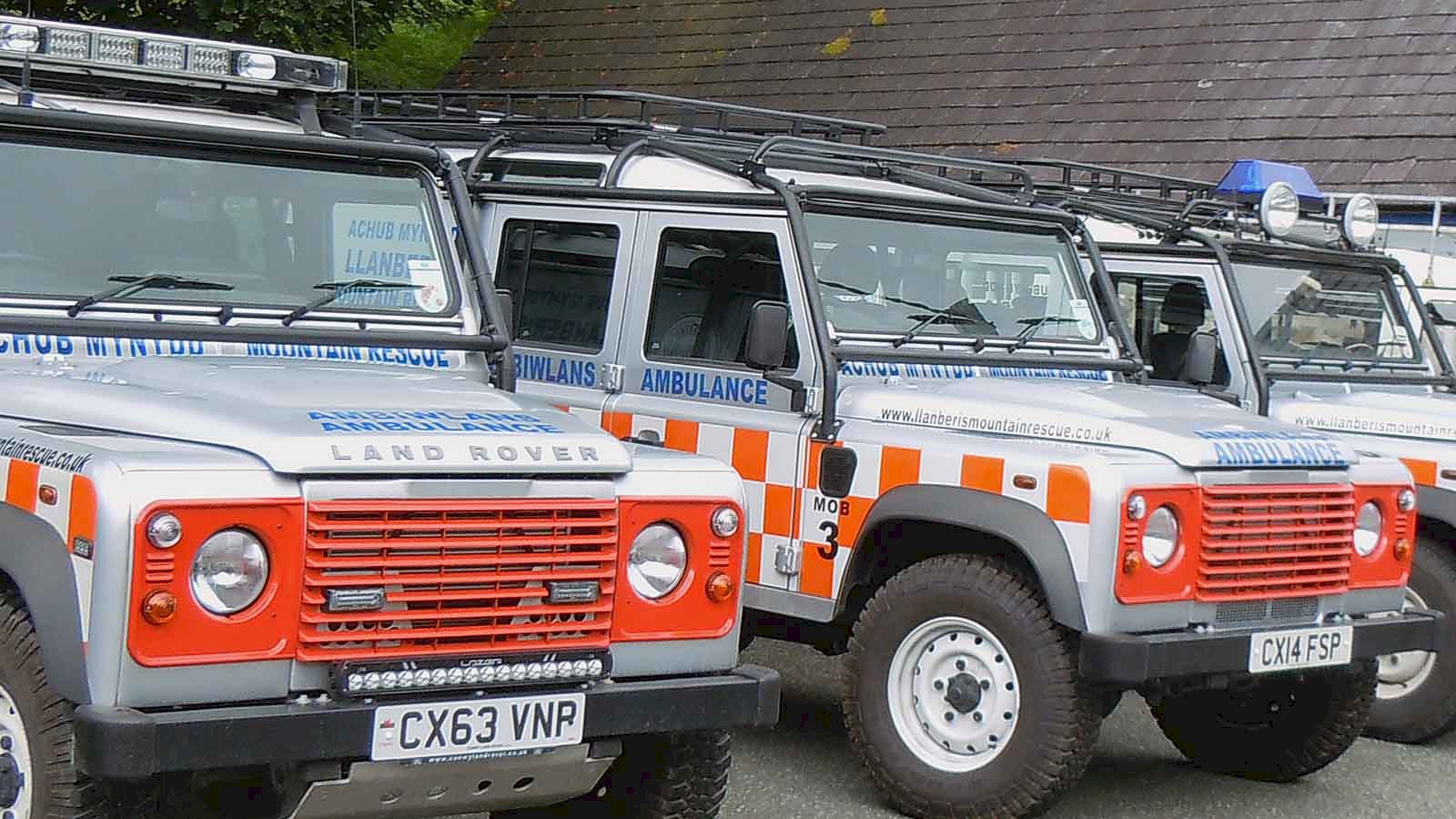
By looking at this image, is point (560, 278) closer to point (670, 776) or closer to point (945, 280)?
point (945, 280)

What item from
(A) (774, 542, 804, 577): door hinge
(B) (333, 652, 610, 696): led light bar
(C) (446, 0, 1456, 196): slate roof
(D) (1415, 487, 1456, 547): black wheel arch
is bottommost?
(A) (774, 542, 804, 577): door hinge

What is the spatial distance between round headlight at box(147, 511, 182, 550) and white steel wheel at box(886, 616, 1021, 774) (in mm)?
2923

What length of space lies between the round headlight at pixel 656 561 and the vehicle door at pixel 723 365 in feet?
6.89

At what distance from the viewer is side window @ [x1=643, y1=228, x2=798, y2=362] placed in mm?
6867

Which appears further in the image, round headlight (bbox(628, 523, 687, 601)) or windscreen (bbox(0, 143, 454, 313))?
windscreen (bbox(0, 143, 454, 313))

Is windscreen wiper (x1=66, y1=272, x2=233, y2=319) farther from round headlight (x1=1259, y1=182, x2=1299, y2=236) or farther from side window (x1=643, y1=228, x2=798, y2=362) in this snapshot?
round headlight (x1=1259, y1=182, x2=1299, y2=236)

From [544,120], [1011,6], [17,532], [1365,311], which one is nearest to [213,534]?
[17,532]

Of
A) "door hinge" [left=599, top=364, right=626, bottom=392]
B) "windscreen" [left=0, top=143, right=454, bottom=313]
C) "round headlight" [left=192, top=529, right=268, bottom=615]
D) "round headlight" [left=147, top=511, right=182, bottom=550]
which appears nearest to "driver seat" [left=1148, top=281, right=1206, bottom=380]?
"door hinge" [left=599, top=364, right=626, bottom=392]

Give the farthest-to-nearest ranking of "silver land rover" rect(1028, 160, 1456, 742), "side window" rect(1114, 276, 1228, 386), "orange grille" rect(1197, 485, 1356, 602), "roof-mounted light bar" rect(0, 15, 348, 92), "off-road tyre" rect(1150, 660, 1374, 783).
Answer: "side window" rect(1114, 276, 1228, 386) < "silver land rover" rect(1028, 160, 1456, 742) < "off-road tyre" rect(1150, 660, 1374, 783) < "orange grille" rect(1197, 485, 1356, 602) < "roof-mounted light bar" rect(0, 15, 348, 92)

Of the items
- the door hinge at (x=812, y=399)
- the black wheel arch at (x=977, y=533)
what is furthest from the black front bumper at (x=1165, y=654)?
the door hinge at (x=812, y=399)

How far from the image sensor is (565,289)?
24.5 feet

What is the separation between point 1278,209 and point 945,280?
247 centimetres

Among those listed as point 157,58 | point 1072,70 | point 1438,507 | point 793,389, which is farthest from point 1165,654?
point 1072,70

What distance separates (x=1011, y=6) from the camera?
62.8ft
